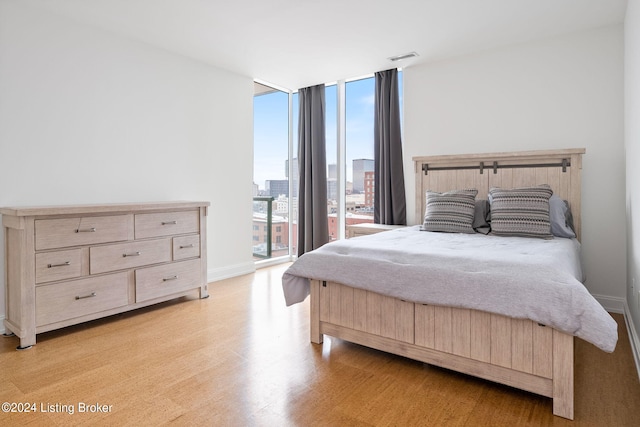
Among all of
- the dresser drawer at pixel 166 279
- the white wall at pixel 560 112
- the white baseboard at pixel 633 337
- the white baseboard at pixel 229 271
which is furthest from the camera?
the white baseboard at pixel 229 271

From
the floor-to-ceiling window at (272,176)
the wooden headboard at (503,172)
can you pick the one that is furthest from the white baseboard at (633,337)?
the floor-to-ceiling window at (272,176)

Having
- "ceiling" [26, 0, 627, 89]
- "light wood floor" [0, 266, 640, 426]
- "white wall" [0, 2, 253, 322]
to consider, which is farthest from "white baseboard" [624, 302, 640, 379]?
"white wall" [0, 2, 253, 322]

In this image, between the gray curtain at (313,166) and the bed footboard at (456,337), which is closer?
the bed footboard at (456,337)

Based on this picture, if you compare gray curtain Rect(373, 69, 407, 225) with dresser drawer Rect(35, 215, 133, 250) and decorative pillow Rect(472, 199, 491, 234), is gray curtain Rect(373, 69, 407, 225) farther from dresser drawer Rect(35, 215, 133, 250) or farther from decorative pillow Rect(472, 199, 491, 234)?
dresser drawer Rect(35, 215, 133, 250)

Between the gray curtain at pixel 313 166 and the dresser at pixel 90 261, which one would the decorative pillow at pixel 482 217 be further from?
the dresser at pixel 90 261

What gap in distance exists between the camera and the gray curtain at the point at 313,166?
5188mm

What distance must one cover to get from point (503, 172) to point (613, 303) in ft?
4.75

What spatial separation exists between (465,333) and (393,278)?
46 centimetres

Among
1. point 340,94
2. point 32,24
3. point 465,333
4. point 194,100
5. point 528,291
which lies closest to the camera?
point 528,291

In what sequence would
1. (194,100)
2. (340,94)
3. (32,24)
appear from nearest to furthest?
1. (32,24)
2. (194,100)
3. (340,94)

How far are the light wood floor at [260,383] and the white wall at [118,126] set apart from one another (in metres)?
1.08

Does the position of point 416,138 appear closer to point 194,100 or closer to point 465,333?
point 194,100

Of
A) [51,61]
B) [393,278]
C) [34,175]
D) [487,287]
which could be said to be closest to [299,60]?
[51,61]

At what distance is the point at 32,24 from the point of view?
290 cm
